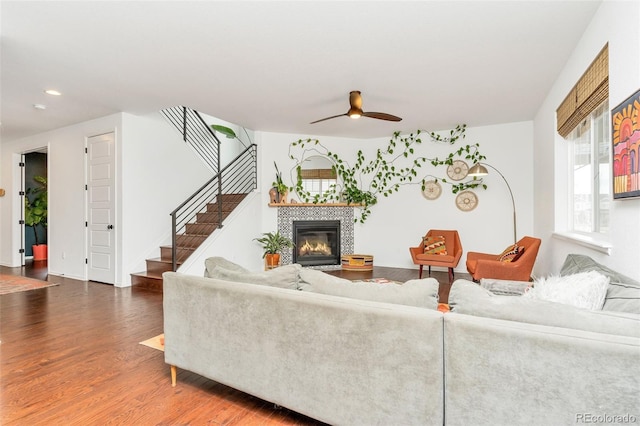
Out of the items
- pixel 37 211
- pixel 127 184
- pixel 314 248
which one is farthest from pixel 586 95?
pixel 37 211

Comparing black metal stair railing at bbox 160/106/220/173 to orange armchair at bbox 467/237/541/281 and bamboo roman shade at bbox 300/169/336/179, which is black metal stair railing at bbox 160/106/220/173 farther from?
orange armchair at bbox 467/237/541/281

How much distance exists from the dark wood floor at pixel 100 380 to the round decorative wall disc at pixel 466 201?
16.6 ft

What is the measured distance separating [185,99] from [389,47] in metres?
2.75

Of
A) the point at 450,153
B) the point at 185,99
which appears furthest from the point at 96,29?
the point at 450,153

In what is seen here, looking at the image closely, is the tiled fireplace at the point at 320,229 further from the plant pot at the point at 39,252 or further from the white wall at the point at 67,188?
the plant pot at the point at 39,252

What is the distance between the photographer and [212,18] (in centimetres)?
251

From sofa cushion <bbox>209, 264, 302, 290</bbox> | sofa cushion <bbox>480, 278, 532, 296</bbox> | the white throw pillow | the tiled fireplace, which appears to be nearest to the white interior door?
the tiled fireplace

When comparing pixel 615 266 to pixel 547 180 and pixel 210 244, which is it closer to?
pixel 547 180

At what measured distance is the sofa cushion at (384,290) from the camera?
161 centimetres

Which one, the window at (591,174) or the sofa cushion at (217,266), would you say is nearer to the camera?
the sofa cushion at (217,266)

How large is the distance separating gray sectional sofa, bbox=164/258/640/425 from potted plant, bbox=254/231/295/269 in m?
3.67

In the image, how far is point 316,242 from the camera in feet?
21.5

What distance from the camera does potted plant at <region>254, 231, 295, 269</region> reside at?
5785 mm

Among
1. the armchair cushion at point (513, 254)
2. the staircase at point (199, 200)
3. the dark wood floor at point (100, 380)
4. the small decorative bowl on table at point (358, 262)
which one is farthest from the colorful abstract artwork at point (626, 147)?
the staircase at point (199, 200)
